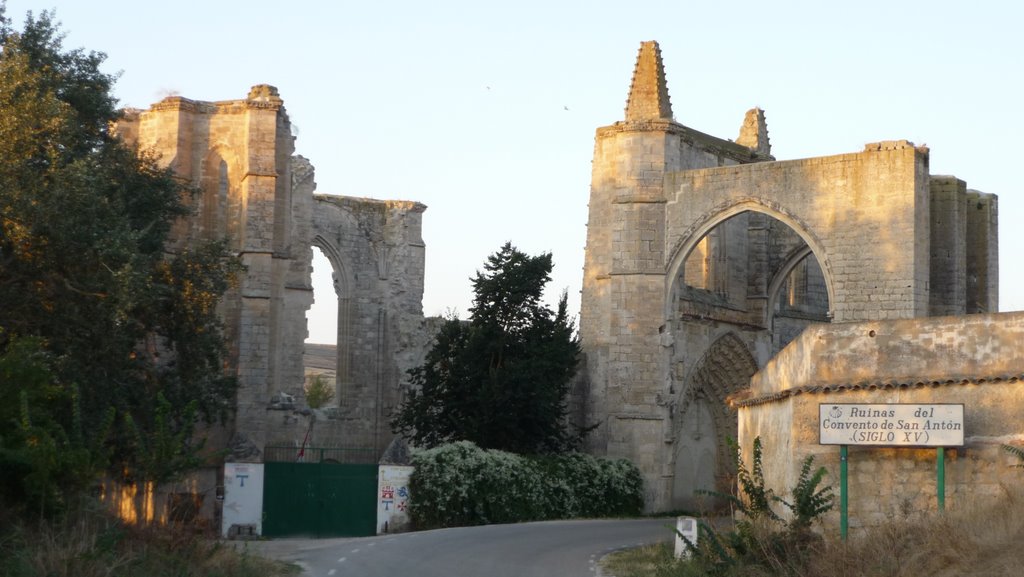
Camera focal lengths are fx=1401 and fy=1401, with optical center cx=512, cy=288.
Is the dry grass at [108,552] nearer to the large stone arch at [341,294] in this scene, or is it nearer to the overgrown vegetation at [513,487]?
the overgrown vegetation at [513,487]

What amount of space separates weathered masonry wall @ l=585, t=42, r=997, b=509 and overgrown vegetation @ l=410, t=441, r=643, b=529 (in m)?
0.92

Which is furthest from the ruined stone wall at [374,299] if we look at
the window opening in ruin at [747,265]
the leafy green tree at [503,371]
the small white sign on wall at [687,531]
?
the small white sign on wall at [687,531]

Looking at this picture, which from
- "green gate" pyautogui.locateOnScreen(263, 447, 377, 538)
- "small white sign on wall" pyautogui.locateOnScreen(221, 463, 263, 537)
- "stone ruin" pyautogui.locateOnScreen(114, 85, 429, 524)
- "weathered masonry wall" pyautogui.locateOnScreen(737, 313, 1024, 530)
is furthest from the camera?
"stone ruin" pyautogui.locateOnScreen(114, 85, 429, 524)

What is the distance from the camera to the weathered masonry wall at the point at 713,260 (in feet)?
77.8

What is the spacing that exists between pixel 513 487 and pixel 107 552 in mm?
11836

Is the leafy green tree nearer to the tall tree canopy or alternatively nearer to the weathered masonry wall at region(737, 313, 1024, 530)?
the tall tree canopy

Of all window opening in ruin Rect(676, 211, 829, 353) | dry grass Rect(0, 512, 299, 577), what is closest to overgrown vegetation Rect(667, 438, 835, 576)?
dry grass Rect(0, 512, 299, 577)

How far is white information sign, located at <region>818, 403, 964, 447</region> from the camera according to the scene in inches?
546

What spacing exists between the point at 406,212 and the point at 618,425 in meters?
8.92

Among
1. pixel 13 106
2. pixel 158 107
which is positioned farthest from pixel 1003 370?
pixel 158 107

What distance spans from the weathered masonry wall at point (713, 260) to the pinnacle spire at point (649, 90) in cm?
3

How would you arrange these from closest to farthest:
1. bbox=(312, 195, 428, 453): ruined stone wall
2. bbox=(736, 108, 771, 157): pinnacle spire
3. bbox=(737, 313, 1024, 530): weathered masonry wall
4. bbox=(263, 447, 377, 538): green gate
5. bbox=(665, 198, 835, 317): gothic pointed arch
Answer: bbox=(737, 313, 1024, 530): weathered masonry wall, bbox=(263, 447, 377, 538): green gate, bbox=(665, 198, 835, 317): gothic pointed arch, bbox=(312, 195, 428, 453): ruined stone wall, bbox=(736, 108, 771, 157): pinnacle spire

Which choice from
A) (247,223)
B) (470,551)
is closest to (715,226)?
(247,223)

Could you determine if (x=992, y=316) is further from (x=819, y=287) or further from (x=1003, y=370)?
(x=819, y=287)
